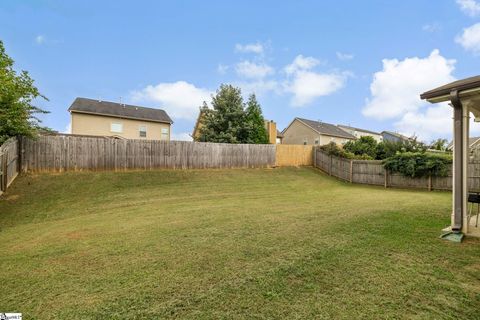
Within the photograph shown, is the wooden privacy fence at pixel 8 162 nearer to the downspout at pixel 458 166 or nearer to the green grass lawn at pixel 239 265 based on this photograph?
the green grass lawn at pixel 239 265

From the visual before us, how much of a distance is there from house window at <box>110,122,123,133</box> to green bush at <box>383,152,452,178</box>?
2230 centimetres

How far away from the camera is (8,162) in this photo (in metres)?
9.72

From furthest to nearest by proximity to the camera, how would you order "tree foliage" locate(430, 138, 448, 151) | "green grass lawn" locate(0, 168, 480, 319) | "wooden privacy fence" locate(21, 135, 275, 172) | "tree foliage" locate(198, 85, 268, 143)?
"tree foliage" locate(198, 85, 268, 143), "tree foliage" locate(430, 138, 448, 151), "wooden privacy fence" locate(21, 135, 275, 172), "green grass lawn" locate(0, 168, 480, 319)

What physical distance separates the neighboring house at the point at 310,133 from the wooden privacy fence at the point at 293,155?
1135 cm

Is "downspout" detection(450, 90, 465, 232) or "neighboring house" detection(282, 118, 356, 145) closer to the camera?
"downspout" detection(450, 90, 465, 232)

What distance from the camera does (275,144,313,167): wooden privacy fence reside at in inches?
810

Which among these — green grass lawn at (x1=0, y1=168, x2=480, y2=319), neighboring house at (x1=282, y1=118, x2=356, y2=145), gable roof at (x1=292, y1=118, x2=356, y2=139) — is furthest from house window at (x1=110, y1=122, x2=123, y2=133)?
gable roof at (x1=292, y1=118, x2=356, y2=139)

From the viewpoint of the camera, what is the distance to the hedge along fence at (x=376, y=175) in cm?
1301

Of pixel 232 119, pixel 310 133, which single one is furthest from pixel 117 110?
pixel 310 133

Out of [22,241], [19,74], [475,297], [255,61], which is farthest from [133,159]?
[475,297]

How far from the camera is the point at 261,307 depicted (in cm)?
263

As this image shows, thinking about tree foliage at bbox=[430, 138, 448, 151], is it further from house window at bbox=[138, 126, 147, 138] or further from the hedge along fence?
house window at bbox=[138, 126, 147, 138]

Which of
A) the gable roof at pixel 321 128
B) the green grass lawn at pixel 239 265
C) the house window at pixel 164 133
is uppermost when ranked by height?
the gable roof at pixel 321 128

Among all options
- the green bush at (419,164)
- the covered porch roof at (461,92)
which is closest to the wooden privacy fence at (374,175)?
the green bush at (419,164)
